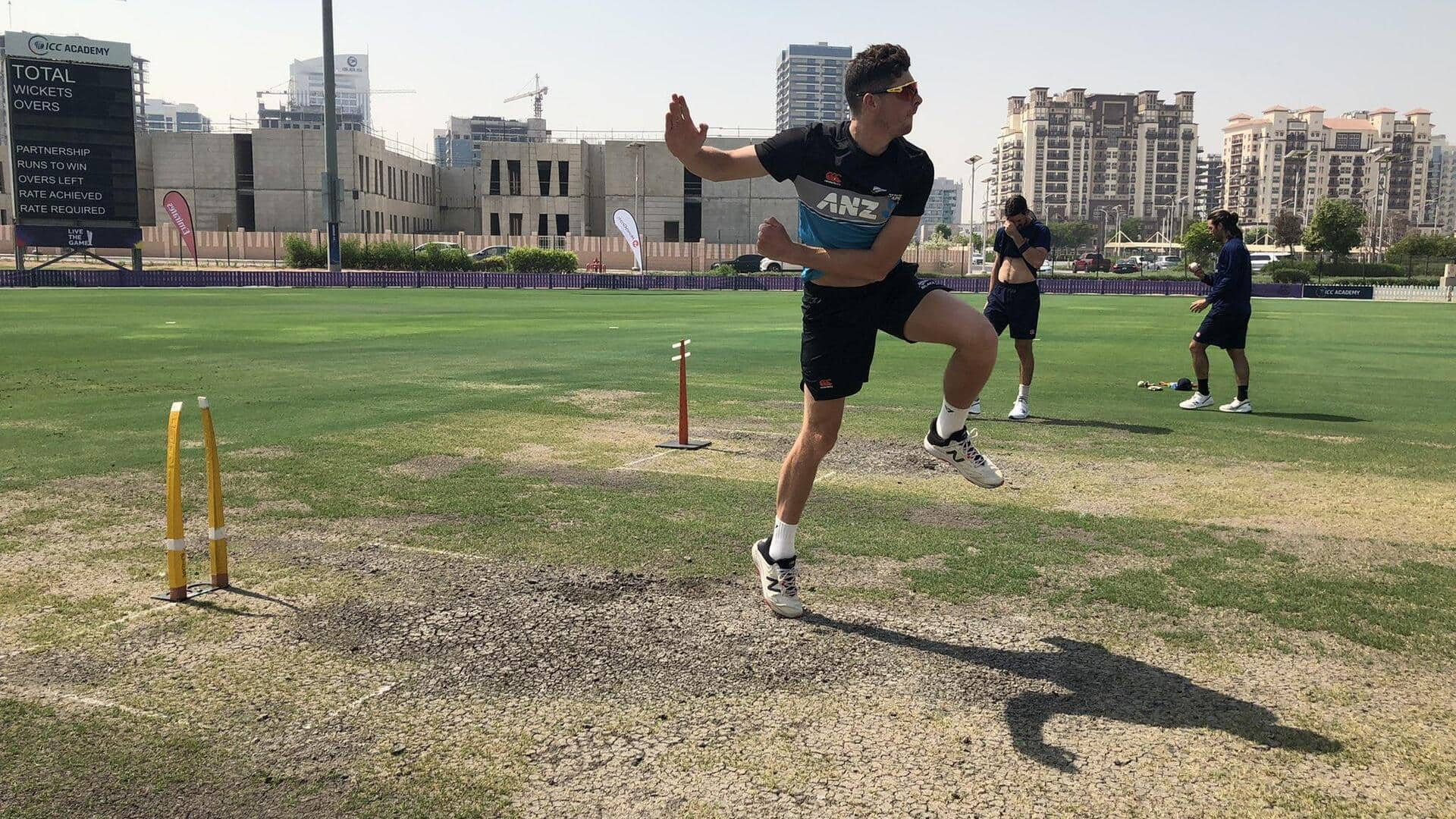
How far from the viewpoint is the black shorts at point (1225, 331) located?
11930 mm

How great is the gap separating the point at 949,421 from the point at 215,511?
11.6 ft

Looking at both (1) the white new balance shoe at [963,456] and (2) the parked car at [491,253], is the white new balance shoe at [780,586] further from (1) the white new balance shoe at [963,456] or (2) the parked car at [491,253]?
(2) the parked car at [491,253]

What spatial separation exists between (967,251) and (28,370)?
7831 cm

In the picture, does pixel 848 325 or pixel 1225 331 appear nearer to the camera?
pixel 848 325

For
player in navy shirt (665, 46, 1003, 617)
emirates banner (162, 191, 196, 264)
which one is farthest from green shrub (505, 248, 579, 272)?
player in navy shirt (665, 46, 1003, 617)

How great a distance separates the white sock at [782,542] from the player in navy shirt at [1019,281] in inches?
261

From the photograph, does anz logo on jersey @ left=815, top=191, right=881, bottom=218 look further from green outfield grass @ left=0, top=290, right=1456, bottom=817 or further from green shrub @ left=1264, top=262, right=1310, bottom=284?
green shrub @ left=1264, top=262, right=1310, bottom=284

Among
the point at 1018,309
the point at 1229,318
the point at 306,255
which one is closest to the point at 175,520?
the point at 1018,309

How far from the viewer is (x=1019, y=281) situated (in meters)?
11.6

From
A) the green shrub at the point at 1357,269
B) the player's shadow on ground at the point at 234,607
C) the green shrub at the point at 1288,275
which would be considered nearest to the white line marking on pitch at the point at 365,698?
the player's shadow on ground at the point at 234,607

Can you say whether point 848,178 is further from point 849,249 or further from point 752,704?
point 752,704

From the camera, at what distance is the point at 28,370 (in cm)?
1466

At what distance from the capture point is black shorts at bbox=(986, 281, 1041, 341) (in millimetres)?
11547

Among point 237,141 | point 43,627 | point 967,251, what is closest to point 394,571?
point 43,627
